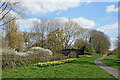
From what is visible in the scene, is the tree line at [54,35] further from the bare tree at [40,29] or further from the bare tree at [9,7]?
the bare tree at [9,7]

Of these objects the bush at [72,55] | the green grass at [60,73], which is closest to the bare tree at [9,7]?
the green grass at [60,73]

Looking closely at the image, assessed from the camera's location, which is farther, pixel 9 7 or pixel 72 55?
pixel 72 55

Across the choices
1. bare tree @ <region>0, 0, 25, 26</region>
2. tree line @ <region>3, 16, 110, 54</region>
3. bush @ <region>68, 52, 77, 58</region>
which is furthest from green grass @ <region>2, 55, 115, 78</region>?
tree line @ <region>3, 16, 110, 54</region>

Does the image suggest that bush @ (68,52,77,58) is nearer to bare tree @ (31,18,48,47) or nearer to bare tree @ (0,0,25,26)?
bare tree @ (31,18,48,47)

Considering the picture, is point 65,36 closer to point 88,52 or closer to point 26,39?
point 88,52

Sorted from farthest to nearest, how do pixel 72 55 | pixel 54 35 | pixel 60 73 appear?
pixel 54 35 → pixel 72 55 → pixel 60 73

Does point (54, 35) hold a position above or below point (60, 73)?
above

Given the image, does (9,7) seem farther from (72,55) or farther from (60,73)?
(72,55)

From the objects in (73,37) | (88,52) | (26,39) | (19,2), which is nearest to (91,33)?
(73,37)

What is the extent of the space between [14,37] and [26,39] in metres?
11.9

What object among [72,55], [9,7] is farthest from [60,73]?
[72,55]

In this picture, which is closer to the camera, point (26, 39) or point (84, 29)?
point (26, 39)

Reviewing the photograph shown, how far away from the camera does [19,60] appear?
11.8m

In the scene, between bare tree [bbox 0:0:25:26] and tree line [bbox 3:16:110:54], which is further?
tree line [bbox 3:16:110:54]
